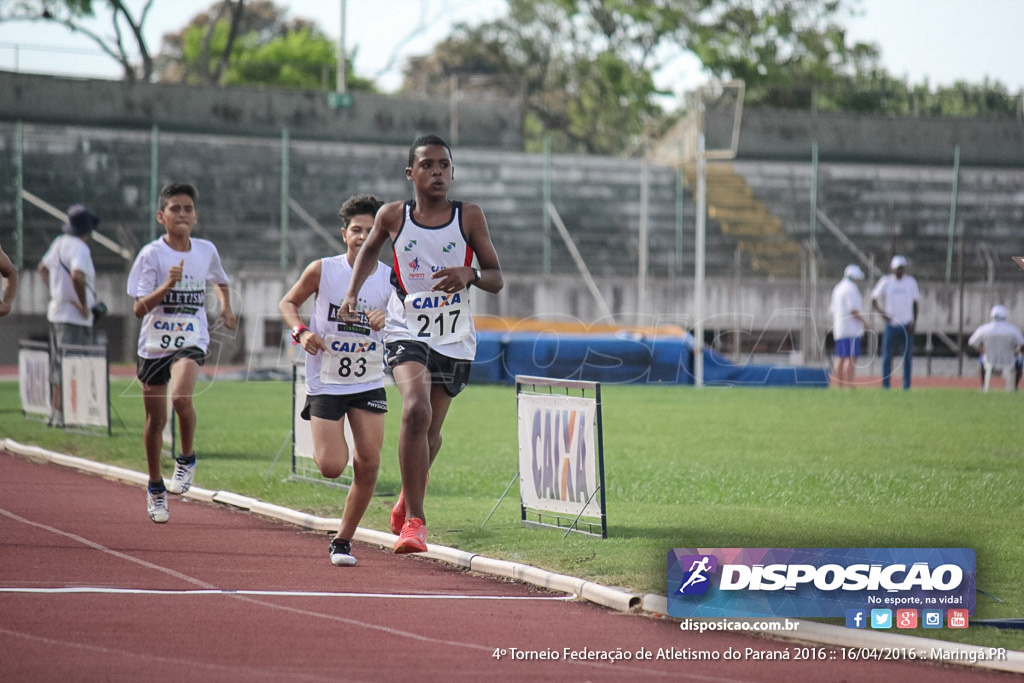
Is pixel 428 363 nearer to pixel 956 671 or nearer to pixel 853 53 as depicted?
pixel 956 671

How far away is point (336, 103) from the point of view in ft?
132

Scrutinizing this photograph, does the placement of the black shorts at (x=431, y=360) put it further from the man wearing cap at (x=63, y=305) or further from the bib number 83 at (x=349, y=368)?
the man wearing cap at (x=63, y=305)

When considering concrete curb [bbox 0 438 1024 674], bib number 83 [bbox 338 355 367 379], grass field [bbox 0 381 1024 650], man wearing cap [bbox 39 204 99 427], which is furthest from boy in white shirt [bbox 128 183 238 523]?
man wearing cap [bbox 39 204 99 427]

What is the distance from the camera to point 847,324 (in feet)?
75.9

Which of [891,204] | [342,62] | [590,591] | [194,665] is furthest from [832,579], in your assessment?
[342,62]

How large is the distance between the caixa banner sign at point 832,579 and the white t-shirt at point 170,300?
5.20 metres

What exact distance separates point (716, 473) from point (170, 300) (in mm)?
5339

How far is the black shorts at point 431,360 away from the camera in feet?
26.1

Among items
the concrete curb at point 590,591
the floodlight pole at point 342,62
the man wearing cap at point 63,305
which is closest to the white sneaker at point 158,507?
the concrete curb at point 590,591

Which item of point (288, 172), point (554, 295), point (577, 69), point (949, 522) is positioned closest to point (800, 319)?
point (554, 295)

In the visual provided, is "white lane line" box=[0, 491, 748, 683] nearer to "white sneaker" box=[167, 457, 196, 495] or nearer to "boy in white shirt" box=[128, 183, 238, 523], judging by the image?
"boy in white shirt" box=[128, 183, 238, 523]

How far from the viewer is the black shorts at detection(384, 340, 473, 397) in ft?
26.1

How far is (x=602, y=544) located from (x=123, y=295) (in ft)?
78.0

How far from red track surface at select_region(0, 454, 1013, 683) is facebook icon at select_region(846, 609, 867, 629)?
29cm
